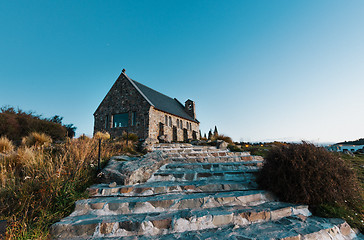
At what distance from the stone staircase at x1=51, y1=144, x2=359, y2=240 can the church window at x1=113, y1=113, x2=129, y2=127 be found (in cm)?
1365

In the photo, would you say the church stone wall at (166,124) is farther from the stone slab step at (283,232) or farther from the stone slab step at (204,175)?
the stone slab step at (283,232)

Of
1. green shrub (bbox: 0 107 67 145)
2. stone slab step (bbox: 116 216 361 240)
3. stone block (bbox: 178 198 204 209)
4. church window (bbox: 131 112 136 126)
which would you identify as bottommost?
stone slab step (bbox: 116 216 361 240)

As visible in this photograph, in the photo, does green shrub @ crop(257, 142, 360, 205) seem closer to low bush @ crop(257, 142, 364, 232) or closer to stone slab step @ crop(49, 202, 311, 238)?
low bush @ crop(257, 142, 364, 232)

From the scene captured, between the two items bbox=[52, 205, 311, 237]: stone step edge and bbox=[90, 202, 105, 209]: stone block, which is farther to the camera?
bbox=[90, 202, 105, 209]: stone block

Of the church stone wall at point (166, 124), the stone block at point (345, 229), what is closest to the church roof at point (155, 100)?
the church stone wall at point (166, 124)

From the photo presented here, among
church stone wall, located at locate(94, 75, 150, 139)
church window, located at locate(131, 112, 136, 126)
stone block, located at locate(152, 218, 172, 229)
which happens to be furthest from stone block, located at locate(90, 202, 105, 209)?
church window, located at locate(131, 112, 136, 126)

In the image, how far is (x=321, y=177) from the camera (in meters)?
2.98

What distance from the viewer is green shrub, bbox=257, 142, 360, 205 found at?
2920 mm

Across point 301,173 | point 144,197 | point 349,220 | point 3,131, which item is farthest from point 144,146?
point 3,131

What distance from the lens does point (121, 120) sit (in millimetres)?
17031

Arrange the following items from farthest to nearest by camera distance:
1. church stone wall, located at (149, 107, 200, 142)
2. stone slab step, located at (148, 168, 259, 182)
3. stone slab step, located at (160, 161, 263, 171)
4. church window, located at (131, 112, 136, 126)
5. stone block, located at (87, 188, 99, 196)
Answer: church window, located at (131, 112, 136, 126) < church stone wall, located at (149, 107, 200, 142) < stone slab step, located at (160, 161, 263, 171) < stone slab step, located at (148, 168, 259, 182) < stone block, located at (87, 188, 99, 196)

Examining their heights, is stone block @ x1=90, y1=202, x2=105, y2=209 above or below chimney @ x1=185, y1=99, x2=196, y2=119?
below

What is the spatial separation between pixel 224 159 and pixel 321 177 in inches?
122

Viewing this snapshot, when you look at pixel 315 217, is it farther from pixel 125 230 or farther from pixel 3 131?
pixel 3 131
